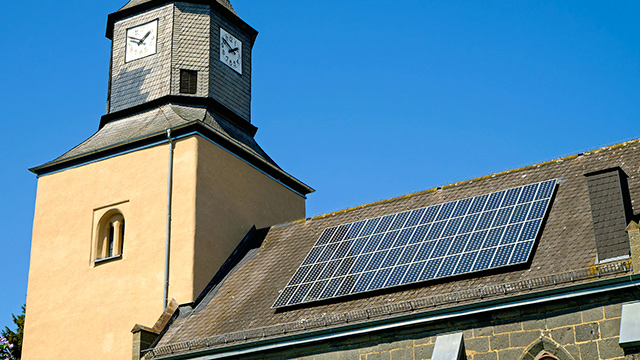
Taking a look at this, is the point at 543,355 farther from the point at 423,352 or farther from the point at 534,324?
the point at 423,352

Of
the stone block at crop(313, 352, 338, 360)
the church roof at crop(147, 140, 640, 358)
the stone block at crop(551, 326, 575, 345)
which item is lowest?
the stone block at crop(551, 326, 575, 345)

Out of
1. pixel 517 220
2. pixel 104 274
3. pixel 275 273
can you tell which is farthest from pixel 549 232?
pixel 104 274

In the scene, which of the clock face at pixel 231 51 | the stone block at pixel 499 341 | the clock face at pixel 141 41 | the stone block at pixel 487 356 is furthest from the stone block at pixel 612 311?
the clock face at pixel 141 41

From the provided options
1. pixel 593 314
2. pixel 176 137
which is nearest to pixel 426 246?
pixel 593 314

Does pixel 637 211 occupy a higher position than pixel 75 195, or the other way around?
pixel 75 195

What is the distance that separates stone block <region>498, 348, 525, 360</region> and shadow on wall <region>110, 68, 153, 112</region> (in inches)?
587

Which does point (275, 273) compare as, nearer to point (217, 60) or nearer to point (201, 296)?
point (201, 296)

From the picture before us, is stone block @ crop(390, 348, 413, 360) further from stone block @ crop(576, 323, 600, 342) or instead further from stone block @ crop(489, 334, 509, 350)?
stone block @ crop(576, 323, 600, 342)

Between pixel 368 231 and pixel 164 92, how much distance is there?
866 centimetres

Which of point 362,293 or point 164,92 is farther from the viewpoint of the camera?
point 164,92

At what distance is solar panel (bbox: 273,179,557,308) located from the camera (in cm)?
1902

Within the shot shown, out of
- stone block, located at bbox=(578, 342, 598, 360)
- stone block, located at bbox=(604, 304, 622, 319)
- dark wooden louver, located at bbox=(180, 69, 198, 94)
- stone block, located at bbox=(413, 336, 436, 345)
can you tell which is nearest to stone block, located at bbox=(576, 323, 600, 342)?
stone block, located at bbox=(578, 342, 598, 360)

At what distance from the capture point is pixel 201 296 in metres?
23.8

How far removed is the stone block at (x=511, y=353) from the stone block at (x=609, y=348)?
147 centimetres
